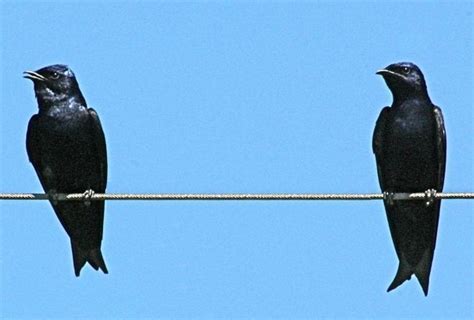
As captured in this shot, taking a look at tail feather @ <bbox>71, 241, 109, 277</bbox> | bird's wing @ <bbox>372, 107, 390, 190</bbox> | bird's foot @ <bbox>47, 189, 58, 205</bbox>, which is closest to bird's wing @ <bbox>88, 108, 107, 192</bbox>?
bird's foot @ <bbox>47, 189, 58, 205</bbox>

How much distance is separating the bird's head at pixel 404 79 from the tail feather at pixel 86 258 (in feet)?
7.22

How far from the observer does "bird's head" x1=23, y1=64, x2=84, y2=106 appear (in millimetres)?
9484

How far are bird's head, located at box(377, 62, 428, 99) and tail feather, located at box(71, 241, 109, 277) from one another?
2202mm

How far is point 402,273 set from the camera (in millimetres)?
9266

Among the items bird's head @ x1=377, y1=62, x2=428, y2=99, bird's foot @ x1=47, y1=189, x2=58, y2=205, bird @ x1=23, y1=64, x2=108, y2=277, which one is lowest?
bird's foot @ x1=47, y1=189, x2=58, y2=205

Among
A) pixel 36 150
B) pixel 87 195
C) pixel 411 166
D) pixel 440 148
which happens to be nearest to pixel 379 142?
pixel 411 166

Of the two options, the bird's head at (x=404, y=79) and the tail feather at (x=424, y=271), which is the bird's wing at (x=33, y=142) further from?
the tail feather at (x=424, y=271)

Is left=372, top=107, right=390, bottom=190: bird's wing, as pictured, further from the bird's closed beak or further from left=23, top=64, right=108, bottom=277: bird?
left=23, top=64, right=108, bottom=277: bird

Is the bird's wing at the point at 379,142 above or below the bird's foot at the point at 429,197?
above

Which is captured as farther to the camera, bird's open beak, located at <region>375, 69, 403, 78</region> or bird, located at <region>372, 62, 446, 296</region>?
bird's open beak, located at <region>375, 69, 403, 78</region>

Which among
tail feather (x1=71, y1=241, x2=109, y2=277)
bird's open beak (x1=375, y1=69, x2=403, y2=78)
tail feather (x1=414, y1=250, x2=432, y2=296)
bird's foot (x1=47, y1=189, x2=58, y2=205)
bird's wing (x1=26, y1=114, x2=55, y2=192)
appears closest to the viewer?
bird's foot (x1=47, y1=189, x2=58, y2=205)

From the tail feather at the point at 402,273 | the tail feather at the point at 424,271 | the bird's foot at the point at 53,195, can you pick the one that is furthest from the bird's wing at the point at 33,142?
the tail feather at the point at 424,271

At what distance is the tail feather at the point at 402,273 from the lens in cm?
913

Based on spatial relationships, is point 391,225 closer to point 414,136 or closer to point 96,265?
point 414,136
